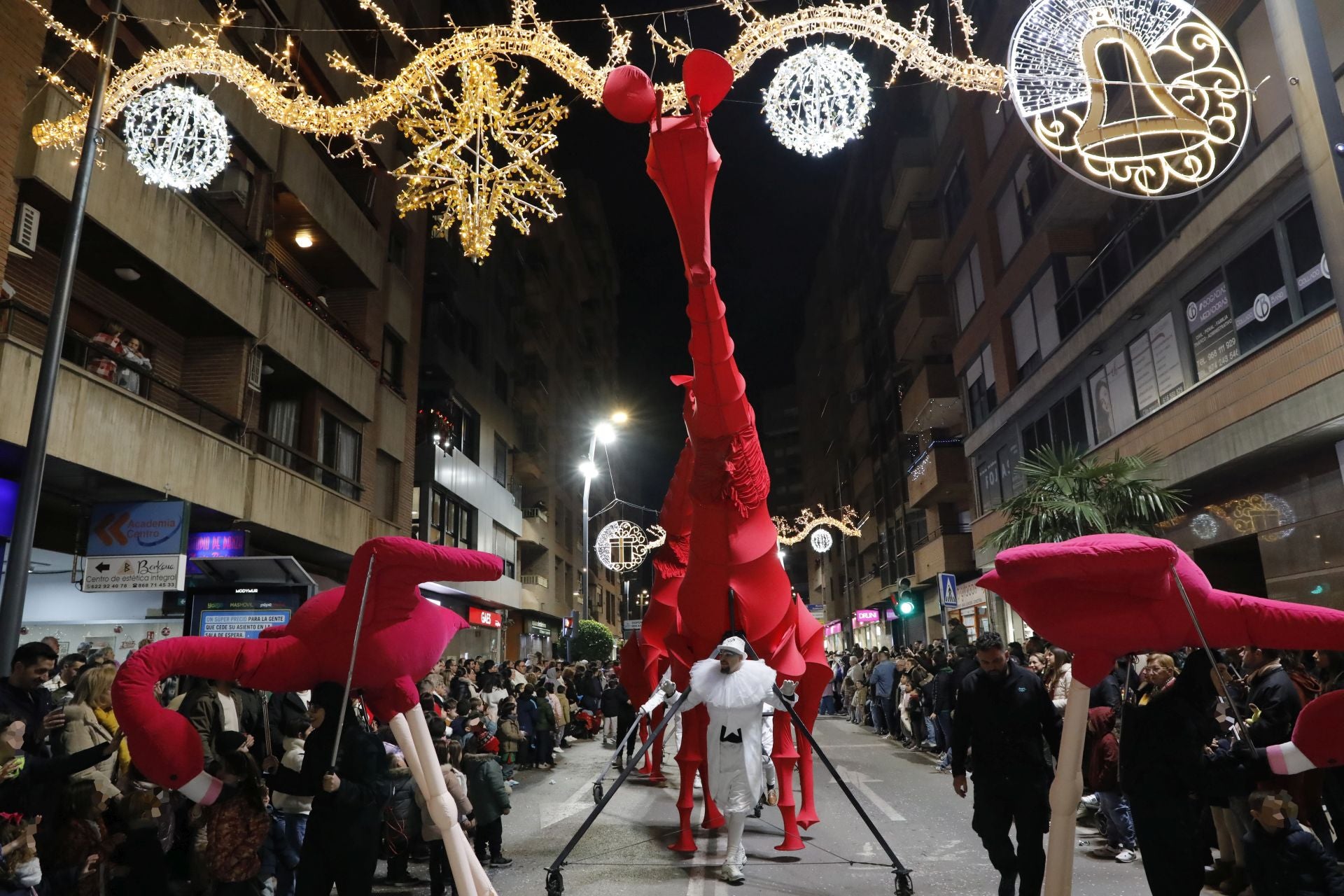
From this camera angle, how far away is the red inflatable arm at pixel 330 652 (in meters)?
4.63

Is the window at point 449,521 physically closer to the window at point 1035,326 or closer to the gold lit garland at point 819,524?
the gold lit garland at point 819,524

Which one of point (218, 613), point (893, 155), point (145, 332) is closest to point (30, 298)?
Result: point (145, 332)

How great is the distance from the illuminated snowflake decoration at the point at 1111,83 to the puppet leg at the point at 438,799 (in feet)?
19.0

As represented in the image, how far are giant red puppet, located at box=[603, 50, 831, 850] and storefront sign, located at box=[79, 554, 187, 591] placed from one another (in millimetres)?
7113

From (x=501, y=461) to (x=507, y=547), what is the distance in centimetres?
351

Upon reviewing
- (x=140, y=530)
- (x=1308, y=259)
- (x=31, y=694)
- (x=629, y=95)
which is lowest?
(x=31, y=694)

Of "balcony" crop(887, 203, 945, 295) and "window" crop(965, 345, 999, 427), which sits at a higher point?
"balcony" crop(887, 203, 945, 295)

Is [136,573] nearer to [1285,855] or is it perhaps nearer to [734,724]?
[734,724]

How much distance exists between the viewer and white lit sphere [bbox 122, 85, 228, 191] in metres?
9.82

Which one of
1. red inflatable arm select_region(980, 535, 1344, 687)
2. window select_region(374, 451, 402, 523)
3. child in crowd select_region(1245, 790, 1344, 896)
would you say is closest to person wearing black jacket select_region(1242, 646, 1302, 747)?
child in crowd select_region(1245, 790, 1344, 896)

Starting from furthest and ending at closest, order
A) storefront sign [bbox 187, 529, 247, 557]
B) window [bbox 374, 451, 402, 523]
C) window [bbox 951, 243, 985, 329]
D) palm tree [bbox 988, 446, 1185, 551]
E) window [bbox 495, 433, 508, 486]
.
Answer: window [bbox 495, 433, 508, 486], window [bbox 951, 243, 985, 329], window [bbox 374, 451, 402, 523], storefront sign [bbox 187, 529, 247, 557], palm tree [bbox 988, 446, 1185, 551]

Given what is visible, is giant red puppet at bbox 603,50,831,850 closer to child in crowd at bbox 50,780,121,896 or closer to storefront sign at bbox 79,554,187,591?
child in crowd at bbox 50,780,121,896

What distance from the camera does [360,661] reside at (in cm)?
504

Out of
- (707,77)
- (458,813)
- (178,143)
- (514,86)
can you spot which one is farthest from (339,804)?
(178,143)
